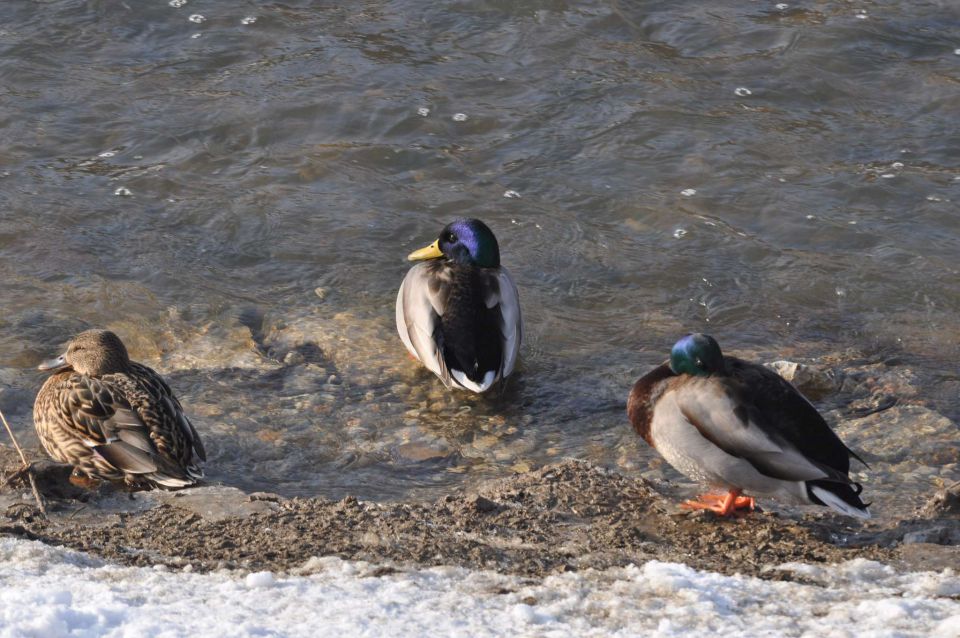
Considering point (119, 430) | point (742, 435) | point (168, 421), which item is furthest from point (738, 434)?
point (119, 430)

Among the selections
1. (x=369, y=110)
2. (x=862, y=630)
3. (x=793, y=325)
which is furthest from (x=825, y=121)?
(x=862, y=630)

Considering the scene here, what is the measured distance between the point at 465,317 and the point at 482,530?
2102 millimetres

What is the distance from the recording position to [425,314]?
673 centimetres

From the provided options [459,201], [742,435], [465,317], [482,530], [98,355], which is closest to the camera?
[482,530]

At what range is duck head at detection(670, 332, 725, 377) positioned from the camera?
509 centimetres

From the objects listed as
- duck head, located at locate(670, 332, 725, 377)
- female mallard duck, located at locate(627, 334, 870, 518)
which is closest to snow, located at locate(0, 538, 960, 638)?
female mallard duck, located at locate(627, 334, 870, 518)

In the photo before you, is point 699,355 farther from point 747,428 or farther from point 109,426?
point 109,426

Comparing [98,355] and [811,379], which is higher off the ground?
[98,355]

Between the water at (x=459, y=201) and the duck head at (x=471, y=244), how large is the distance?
53cm

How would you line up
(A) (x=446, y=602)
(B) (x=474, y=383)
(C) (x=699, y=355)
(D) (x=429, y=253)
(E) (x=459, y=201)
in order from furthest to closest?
(E) (x=459, y=201) < (D) (x=429, y=253) < (B) (x=474, y=383) < (C) (x=699, y=355) < (A) (x=446, y=602)

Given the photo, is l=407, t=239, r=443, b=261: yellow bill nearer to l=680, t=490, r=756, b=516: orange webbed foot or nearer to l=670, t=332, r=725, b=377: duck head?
l=670, t=332, r=725, b=377: duck head

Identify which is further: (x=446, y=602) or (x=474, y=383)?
(x=474, y=383)

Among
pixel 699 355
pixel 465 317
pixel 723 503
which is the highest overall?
pixel 699 355

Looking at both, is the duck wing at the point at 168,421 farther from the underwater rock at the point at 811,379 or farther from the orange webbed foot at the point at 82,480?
the underwater rock at the point at 811,379
